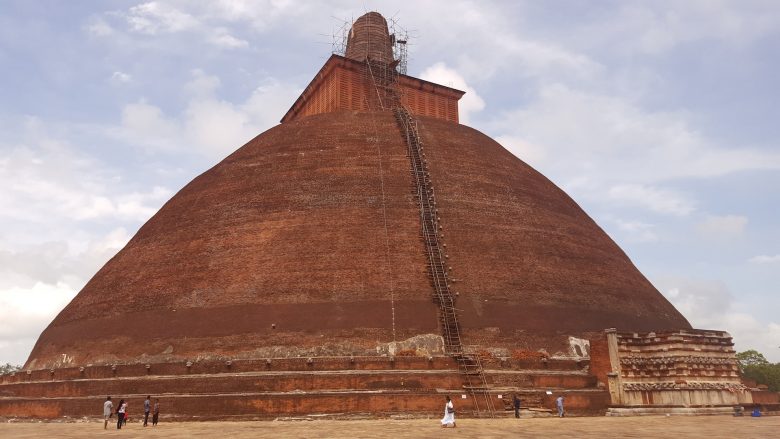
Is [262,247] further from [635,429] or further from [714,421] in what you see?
[714,421]

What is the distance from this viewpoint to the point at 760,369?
169ft

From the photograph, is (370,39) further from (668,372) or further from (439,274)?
(668,372)

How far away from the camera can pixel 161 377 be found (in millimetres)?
16094

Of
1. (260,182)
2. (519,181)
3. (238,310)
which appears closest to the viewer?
(238,310)

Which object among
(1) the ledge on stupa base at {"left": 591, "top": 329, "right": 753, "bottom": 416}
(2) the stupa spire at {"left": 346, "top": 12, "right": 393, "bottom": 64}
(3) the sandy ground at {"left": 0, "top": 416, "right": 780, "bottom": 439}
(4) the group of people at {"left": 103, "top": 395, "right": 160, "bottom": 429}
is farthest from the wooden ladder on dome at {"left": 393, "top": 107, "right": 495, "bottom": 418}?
(2) the stupa spire at {"left": 346, "top": 12, "right": 393, "bottom": 64}

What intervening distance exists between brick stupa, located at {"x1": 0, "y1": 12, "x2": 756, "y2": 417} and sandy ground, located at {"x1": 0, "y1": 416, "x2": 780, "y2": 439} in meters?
1.15

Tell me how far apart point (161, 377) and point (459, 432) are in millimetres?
8415

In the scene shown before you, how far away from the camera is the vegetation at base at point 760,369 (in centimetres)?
5023

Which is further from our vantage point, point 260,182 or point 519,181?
point 519,181

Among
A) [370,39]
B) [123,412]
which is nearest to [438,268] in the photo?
[123,412]

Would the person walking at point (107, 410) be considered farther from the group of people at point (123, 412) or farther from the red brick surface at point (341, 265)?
the red brick surface at point (341, 265)

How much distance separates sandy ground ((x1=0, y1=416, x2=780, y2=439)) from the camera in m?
11.1

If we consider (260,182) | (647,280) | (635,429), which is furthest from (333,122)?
(635,429)

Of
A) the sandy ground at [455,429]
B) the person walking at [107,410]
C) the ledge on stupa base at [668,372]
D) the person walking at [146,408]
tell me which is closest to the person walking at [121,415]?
the sandy ground at [455,429]
